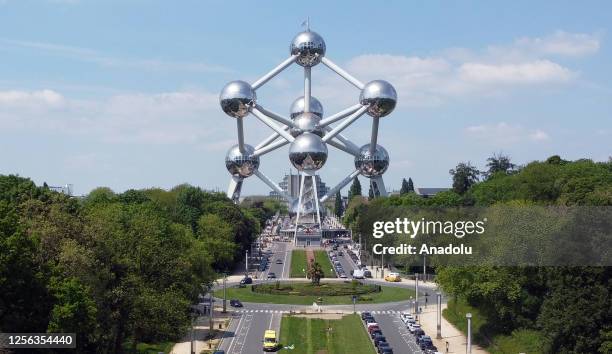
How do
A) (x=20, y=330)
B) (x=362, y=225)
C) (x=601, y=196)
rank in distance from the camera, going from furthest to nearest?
(x=362, y=225), (x=601, y=196), (x=20, y=330)

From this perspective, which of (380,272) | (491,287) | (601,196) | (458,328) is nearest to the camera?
(601,196)

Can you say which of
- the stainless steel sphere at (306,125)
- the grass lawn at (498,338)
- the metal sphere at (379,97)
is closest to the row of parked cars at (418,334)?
the grass lawn at (498,338)

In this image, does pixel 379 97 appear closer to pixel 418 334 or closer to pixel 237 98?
pixel 237 98

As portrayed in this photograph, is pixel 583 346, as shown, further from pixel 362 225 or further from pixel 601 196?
pixel 362 225

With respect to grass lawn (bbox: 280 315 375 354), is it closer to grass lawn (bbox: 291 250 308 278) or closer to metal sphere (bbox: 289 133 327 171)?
grass lawn (bbox: 291 250 308 278)

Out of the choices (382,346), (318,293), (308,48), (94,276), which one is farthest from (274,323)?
(308,48)

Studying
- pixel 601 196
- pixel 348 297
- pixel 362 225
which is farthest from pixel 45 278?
pixel 362 225
